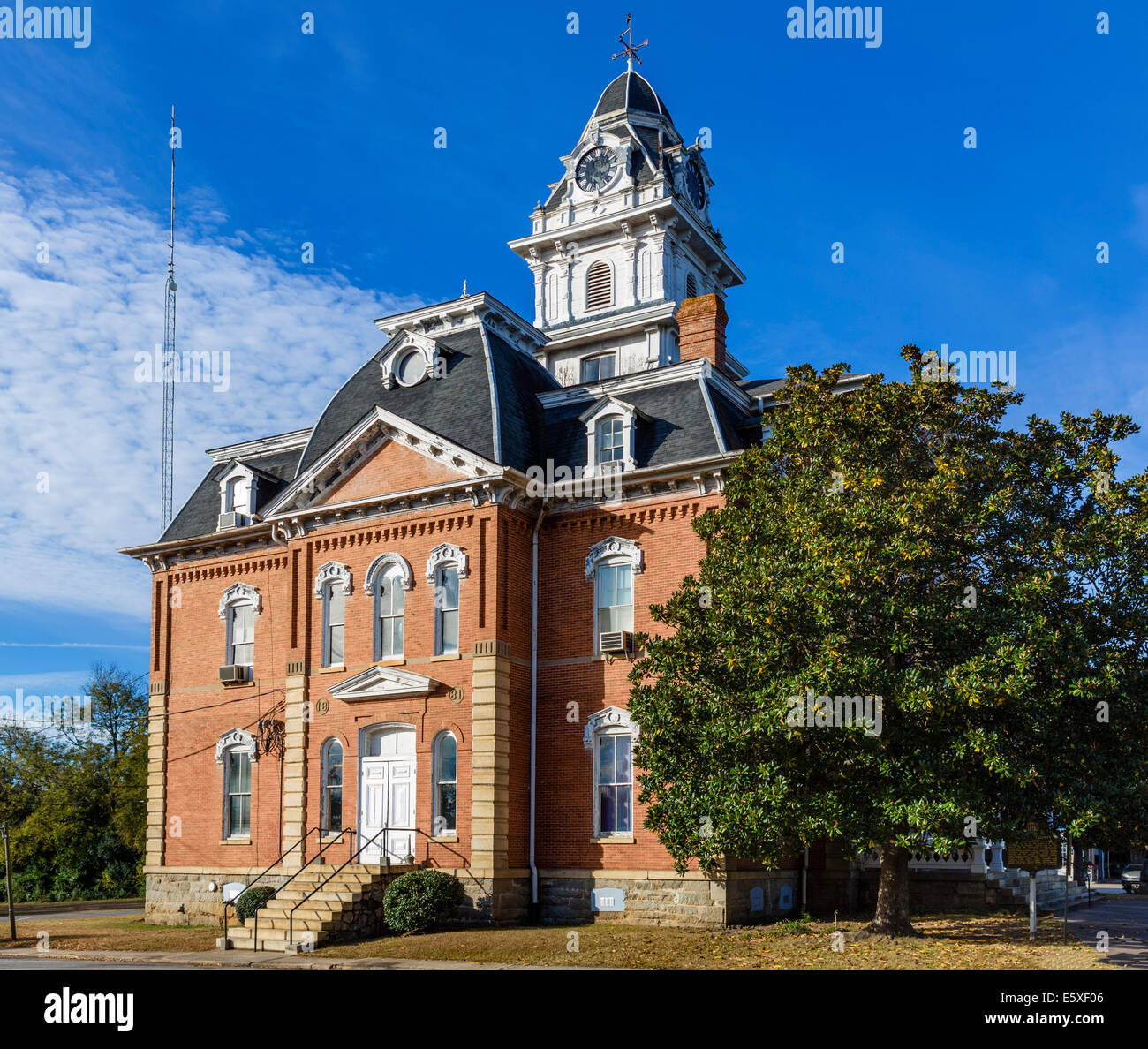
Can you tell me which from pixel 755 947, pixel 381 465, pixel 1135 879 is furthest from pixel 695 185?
pixel 1135 879

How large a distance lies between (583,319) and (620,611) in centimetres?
1681

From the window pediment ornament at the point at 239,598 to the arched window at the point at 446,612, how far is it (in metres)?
6.57

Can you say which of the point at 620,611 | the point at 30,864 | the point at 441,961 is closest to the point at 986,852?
the point at 620,611

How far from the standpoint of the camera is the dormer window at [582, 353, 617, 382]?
38.8 metres

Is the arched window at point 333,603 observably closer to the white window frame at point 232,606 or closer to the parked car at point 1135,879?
the white window frame at point 232,606

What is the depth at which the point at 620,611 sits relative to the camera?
26.4m

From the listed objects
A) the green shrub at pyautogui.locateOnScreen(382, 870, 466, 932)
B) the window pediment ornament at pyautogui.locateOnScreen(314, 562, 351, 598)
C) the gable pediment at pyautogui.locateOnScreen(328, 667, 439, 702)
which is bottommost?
the green shrub at pyautogui.locateOnScreen(382, 870, 466, 932)

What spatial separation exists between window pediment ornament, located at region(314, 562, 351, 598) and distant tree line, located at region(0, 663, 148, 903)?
18.9 meters

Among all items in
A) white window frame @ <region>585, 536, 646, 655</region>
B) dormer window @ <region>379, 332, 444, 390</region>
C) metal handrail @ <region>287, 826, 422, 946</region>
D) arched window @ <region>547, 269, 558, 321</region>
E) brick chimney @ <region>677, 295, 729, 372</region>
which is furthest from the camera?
arched window @ <region>547, 269, 558, 321</region>

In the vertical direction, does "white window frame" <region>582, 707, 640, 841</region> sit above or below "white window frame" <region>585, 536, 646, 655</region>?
below

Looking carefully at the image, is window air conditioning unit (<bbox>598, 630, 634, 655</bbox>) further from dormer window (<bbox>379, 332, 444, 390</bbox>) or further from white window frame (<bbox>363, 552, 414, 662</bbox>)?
dormer window (<bbox>379, 332, 444, 390</bbox>)

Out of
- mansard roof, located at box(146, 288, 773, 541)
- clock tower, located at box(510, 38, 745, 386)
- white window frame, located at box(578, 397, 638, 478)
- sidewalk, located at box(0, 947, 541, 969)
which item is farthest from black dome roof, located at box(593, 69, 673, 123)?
sidewalk, located at box(0, 947, 541, 969)

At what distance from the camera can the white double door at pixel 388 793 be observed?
2598 centimetres
